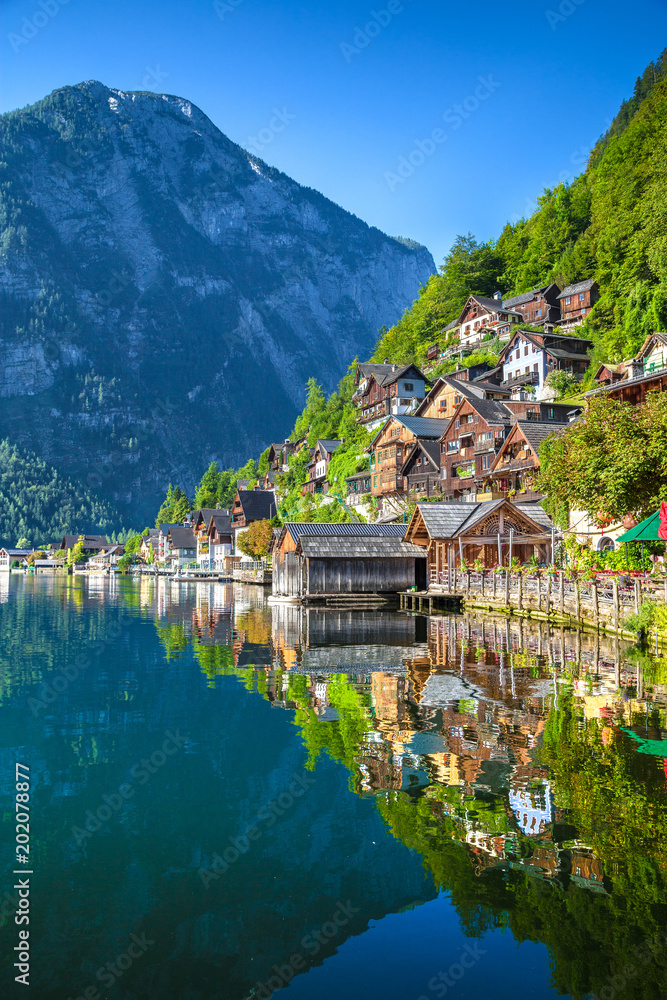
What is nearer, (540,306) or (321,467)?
(540,306)

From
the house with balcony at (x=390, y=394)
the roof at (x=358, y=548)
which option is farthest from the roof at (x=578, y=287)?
the roof at (x=358, y=548)

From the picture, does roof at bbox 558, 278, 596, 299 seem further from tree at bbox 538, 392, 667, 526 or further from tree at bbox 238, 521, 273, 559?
tree at bbox 538, 392, 667, 526

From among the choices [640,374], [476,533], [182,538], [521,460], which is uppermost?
[640,374]

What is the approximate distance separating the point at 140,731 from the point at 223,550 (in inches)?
4373

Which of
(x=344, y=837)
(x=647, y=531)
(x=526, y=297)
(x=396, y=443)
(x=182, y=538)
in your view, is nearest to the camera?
(x=344, y=837)

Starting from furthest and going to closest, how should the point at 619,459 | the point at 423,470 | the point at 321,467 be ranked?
1. the point at 321,467
2. the point at 423,470
3. the point at 619,459

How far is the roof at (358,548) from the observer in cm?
5281

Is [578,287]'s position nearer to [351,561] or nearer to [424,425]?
[424,425]

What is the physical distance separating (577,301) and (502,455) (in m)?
41.8

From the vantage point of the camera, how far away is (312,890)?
359 inches

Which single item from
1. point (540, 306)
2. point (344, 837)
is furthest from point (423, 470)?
point (344, 837)

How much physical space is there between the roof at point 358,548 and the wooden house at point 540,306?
5663 centimetres

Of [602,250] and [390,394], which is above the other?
[602,250]

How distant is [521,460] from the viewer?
60.9m
